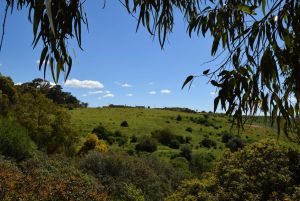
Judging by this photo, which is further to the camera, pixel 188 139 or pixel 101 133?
pixel 188 139

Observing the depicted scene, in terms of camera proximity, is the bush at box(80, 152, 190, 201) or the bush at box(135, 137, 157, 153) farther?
the bush at box(135, 137, 157, 153)

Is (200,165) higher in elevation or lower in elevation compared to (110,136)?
lower

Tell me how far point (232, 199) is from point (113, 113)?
79320 millimetres

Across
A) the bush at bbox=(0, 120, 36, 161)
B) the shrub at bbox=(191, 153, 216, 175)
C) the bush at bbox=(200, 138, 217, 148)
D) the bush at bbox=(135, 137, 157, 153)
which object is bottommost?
the shrub at bbox=(191, 153, 216, 175)

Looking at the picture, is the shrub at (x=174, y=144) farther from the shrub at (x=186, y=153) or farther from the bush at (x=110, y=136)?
the shrub at (x=186, y=153)

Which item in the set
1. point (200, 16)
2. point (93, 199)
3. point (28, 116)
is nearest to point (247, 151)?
point (93, 199)

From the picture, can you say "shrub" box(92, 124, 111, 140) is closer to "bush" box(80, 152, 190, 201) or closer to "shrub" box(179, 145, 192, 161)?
"shrub" box(179, 145, 192, 161)

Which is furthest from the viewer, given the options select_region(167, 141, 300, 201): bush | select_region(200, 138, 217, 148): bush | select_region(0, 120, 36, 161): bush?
select_region(200, 138, 217, 148): bush

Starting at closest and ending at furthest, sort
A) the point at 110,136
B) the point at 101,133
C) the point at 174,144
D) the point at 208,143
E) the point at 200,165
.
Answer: the point at 200,165, the point at 110,136, the point at 101,133, the point at 174,144, the point at 208,143

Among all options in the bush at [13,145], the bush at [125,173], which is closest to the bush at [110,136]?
the bush at [125,173]

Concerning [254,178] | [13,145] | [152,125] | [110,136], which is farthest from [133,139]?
[254,178]

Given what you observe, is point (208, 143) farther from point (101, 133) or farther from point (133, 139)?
point (101, 133)

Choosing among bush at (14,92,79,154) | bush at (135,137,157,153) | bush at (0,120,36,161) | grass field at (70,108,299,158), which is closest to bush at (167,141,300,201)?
bush at (0,120,36,161)

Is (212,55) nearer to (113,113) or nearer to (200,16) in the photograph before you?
(200,16)
